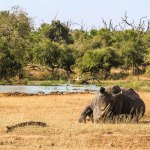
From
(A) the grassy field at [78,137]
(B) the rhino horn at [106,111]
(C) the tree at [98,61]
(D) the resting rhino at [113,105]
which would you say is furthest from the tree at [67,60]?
(A) the grassy field at [78,137]

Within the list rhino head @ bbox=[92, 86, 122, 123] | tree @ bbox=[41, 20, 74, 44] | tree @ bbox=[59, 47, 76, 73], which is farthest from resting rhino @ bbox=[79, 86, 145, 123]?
tree @ bbox=[41, 20, 74, 44]

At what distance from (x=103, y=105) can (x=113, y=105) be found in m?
0.54

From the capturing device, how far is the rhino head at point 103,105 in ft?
45.4

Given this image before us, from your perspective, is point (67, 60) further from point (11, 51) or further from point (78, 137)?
point (78, 137)

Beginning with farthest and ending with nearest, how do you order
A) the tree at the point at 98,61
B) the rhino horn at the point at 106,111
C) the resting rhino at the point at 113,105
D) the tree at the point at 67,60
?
1. the tree at the point at 67,60
2. the tree at the point at 98,61
3. the resting rhino at the point at 113,105
4. the rhino horn at the point at 106,111

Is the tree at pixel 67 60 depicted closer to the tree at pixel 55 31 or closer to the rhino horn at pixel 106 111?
the tree at pixel 55 31

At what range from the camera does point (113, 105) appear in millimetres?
14414

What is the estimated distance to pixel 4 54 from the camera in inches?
1871


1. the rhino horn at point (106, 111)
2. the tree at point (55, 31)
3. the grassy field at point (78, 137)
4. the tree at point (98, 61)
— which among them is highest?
the tree at point (55, 31)

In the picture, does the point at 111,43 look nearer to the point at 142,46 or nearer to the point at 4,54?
the point at 142,46

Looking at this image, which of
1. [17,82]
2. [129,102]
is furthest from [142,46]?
[129,102]

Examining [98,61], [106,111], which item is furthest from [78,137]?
[98,61]

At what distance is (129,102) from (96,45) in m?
56.6

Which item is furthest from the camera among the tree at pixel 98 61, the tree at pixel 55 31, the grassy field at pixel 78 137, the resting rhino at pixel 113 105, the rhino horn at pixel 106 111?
the tree at pixel 55 31
